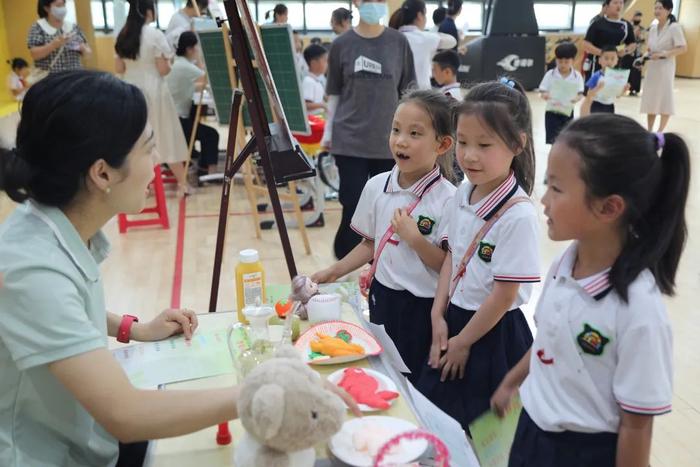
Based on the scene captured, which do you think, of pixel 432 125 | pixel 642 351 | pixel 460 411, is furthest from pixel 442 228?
pixel 642 351

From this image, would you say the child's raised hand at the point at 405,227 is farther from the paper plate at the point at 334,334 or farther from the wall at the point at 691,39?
the wall at the point at 691,39

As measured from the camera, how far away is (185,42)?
568 cm

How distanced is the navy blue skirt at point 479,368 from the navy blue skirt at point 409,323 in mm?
148

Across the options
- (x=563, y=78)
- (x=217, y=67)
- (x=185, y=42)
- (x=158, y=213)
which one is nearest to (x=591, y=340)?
(x=217, y=67)

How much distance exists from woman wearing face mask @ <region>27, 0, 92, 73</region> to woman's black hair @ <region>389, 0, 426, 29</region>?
118 inches

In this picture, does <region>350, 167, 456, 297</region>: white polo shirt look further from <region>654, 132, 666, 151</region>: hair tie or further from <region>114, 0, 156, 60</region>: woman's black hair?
<region>114, 0, 156, 60</region>: woman's black hair

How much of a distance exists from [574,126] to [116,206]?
881 mm

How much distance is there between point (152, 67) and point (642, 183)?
4495mm

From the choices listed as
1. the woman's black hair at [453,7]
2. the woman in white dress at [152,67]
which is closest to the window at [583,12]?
the woman's black hair at [453,7]

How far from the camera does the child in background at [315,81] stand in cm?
522

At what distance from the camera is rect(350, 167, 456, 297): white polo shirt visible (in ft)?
6.17

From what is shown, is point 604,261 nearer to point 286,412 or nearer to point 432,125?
point 286,412

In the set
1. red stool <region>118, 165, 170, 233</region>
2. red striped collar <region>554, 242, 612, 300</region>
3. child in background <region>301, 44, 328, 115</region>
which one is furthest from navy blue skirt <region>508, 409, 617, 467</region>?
child in background <region>301, 44, 328, 115</region>

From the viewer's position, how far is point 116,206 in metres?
1.19
